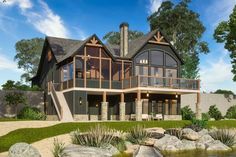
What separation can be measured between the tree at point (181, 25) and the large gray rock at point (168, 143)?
3106 centimetres

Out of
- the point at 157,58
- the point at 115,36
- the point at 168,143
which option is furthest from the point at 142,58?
the point at 115,36

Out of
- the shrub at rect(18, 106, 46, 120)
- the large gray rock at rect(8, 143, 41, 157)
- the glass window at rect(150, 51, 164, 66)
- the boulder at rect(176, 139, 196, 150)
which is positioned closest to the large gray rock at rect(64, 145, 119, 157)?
the large gray rock at rect(8, 143, 41, 157)

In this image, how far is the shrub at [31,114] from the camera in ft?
121

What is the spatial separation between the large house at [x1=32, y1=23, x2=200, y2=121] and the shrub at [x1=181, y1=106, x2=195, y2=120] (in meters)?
1.92

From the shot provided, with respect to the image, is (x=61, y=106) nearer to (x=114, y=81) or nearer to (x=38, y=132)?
(x=114, y=81)

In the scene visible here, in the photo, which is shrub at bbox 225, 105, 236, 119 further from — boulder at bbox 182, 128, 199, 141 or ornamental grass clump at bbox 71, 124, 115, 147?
ornamental grass clump at bbox 71, 124, 115, 147

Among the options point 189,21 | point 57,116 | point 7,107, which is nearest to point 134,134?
point 57,116

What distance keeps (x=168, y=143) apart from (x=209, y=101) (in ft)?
84.9

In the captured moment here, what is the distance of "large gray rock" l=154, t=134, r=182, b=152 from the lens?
23.2m

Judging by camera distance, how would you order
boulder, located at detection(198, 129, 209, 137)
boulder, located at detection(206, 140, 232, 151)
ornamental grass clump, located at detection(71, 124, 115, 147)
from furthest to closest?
1. boulder, located at detection(198, 129, 209, 137)
2. boulder, located at detection(206, 140, 232, 151)
3. ornamental grass clump, located at detection(71, 124, 115, 147)

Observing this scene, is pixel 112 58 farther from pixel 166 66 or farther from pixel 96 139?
pixel 96 139

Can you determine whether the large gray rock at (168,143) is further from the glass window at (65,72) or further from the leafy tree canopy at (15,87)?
the leafy tree canopy at (15,87)

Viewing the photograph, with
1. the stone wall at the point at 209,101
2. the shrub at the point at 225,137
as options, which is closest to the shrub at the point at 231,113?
the stone wall at the point at 209,101

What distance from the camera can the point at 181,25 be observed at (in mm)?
54250
